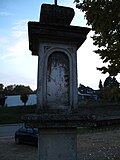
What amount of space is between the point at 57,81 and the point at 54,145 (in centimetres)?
110

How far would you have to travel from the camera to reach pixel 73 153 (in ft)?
16.7

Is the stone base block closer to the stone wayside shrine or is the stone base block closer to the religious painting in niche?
the stone wayside shrine

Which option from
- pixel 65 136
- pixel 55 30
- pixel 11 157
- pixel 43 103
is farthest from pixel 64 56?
pixel 11 157

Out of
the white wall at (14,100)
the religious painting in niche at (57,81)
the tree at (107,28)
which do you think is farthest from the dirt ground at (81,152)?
the white wall at (14,100)

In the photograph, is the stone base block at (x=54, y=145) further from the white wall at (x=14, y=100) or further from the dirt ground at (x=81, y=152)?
the white wall at (x=14, y=100)

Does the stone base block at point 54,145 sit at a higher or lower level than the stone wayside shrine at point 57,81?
lower

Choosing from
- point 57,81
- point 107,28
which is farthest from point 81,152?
point 57,81

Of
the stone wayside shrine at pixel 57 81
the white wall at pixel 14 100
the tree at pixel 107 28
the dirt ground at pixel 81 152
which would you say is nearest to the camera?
the stone wayside shrine at pixel 57 81

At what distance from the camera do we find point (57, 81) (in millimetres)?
5398

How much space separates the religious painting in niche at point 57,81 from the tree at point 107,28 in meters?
6.91

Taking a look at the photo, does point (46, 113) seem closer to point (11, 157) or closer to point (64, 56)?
point (64, 56)

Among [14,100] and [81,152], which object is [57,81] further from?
[14,100]

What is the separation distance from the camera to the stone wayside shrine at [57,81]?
5.04 meters

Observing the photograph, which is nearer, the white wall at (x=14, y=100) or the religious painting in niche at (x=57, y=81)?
the religious painting in niche at (x=57, y=81)
